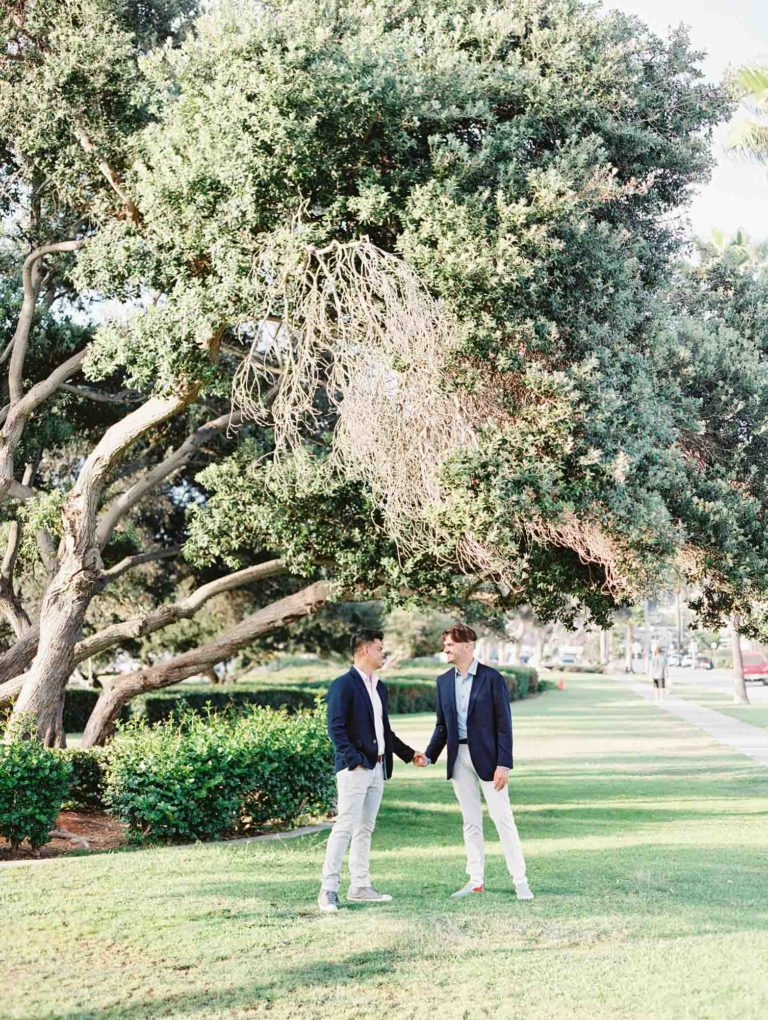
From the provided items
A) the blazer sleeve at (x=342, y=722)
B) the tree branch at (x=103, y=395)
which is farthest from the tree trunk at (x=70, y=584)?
the blazer sleeve at (x=342, y=722)

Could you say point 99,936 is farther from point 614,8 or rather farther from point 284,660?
point 284,660

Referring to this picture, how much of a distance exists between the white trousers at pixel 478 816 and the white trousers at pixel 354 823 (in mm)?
598

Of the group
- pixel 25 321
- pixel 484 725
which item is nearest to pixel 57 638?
pixel 25 321

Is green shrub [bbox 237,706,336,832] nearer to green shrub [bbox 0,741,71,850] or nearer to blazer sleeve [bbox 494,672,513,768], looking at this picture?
green shrub [bbox 0,741,71,850]

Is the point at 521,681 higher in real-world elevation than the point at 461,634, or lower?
lower

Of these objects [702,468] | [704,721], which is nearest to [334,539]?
[702,468]

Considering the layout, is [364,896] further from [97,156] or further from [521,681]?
[521,681]

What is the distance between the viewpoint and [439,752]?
757cm

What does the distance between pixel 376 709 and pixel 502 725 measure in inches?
35.3

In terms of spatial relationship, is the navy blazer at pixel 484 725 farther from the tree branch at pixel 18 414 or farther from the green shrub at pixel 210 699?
the green shrub at pixel 210 699

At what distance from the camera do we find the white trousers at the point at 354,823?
7137mm

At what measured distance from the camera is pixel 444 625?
1676 inches

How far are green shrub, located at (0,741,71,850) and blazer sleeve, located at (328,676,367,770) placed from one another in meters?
3.32

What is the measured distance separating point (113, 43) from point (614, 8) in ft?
17.4
